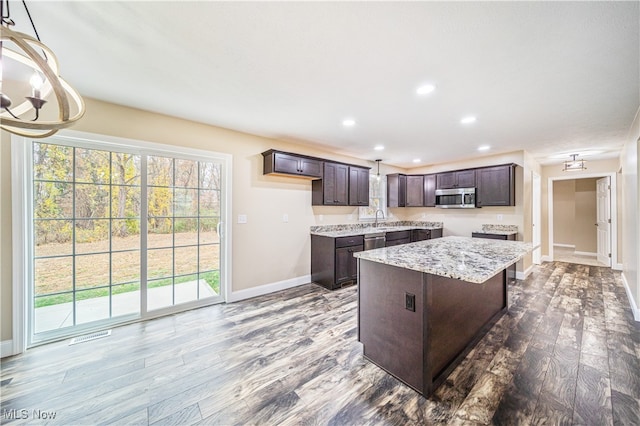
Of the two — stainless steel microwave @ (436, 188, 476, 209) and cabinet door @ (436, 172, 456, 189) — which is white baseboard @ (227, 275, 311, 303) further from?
cabinet door @ (436, 172, 456, 189)

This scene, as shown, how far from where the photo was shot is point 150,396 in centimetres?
175

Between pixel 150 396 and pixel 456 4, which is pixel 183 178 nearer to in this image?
pixel 150 396

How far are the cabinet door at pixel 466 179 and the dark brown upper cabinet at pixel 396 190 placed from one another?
119 centimetres

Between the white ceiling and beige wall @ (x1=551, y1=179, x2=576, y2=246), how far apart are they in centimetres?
536

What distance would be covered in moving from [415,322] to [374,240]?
2834mm

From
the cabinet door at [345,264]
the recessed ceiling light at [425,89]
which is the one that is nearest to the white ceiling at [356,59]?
the recessed ceiling light at [425,89]

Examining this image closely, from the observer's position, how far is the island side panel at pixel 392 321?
178cm

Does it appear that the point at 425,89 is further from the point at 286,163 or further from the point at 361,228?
the point at 361,228

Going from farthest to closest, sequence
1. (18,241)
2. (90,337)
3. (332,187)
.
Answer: (332,187) → (90,337) → (18,241)

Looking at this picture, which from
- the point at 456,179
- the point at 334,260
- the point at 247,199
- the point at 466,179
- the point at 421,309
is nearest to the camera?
the point at 421,309

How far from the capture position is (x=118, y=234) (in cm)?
278

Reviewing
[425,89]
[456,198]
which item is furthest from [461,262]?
[456,198]

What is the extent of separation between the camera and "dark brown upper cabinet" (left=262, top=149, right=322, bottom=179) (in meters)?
3.66

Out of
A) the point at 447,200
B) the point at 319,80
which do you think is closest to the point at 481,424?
the point at 319,80
